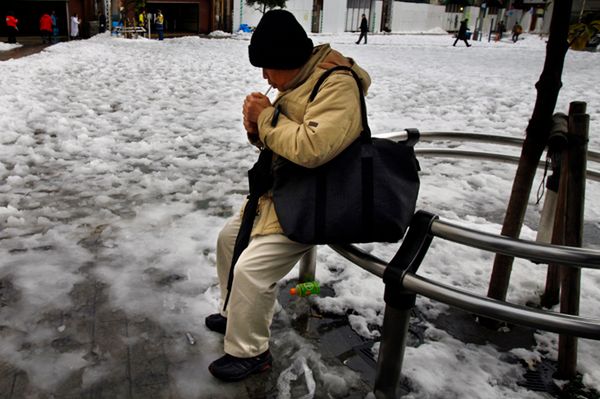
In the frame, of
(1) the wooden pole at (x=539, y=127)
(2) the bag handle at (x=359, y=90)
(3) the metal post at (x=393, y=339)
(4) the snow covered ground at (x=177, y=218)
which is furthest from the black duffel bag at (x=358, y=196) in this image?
(1) the wooden pole at (x=539, y=127)

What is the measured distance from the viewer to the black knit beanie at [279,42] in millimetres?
2244

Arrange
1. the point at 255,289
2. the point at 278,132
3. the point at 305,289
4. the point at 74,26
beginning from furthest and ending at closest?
1. the point at 74,26
2. the point at 305,289
3. the point at 255,289
4. the point at 278,132

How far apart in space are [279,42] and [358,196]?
0.73 metres

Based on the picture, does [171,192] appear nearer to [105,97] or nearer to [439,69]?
[105,97]

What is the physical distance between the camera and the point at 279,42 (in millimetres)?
2242

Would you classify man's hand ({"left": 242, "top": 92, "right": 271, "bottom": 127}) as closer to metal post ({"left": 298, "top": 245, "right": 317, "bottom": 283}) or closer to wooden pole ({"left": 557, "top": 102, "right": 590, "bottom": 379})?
metal post ({"left": 298, "top": 245, "right": 317, "bottom": 283})

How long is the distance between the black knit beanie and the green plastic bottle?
151cm

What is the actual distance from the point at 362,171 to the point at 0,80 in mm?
11221

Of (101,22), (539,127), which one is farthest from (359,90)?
(101,22)

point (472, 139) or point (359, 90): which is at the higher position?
point (359, 90)

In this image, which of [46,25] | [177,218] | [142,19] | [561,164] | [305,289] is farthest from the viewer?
[142,19]

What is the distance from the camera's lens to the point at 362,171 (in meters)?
2.18

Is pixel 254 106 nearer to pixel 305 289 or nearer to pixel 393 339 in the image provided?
pixel 393 339

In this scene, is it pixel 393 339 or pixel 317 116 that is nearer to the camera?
pixel 317 116
